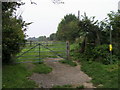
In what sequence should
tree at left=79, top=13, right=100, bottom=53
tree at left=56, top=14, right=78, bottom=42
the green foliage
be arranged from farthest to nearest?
tree at left=56, top=14, right=78, bottom=42 < tree at left=79, top=13, right=100, bottom=53 < the green foliage

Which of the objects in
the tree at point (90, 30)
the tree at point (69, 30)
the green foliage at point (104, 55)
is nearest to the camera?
the green foliage at point (104, 55)

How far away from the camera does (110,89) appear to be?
3475 millimetres

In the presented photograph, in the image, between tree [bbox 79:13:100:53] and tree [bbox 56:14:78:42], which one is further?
tree [bbox 56:14:78:42]

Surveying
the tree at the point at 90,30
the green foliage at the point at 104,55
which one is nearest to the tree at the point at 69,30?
the tree at the point at 90,30

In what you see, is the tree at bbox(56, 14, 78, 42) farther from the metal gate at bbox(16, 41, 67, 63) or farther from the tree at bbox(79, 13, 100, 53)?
the metal gate at bbox(16, 41, 67, 63)

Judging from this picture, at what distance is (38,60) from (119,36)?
573cm

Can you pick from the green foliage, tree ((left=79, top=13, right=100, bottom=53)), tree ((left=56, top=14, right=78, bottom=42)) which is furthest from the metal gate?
tree ((left=56, top=14, right=78, bottom=42))

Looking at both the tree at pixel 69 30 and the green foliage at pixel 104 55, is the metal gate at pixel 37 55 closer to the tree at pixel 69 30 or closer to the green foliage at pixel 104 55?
the green foliage at pixel 104 55

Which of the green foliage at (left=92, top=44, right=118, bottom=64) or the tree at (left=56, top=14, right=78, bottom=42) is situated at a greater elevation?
the tree at (left=56, top=14, right=78, bottom=42)

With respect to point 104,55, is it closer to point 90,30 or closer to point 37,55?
point 90,30

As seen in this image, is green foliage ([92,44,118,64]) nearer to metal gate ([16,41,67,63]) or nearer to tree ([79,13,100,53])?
tree ([79,13,100,53])

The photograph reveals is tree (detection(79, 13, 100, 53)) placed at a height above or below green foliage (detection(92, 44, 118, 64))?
above

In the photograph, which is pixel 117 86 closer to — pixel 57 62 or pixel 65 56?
pixel 57 62

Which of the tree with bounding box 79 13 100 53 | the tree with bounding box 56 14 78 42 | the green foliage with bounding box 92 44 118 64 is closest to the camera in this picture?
the green foliage with bounding box 92 44 118 64
